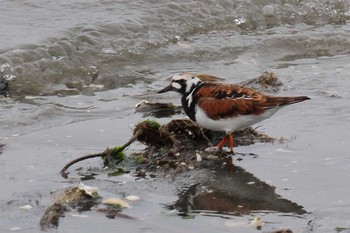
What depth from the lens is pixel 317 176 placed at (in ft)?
16.5

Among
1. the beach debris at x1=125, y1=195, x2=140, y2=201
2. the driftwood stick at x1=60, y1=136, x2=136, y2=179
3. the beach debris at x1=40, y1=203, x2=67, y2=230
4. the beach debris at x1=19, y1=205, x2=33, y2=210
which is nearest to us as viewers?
the beach debris at x1=40, y1=203, x2=67, y2=230

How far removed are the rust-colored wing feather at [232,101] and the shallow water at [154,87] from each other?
0.31 m

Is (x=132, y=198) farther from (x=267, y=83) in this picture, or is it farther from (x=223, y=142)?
(x=267, y=83)

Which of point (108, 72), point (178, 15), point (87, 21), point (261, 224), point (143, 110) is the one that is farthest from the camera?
point (178, 15)

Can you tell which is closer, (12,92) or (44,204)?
(44,204)

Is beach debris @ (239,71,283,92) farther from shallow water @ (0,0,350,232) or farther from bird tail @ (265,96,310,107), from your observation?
bird tail @ (265,96,310,107)

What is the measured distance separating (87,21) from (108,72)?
48.2 inches

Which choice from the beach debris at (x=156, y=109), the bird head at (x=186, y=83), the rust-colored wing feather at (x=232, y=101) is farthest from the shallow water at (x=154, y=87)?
the bird head at (x=186, y=83)

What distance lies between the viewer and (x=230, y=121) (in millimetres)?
5551

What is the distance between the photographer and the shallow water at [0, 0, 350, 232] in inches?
181

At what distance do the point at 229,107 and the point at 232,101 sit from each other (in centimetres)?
5

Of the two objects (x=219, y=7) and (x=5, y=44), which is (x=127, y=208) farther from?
(x=219, y=7)

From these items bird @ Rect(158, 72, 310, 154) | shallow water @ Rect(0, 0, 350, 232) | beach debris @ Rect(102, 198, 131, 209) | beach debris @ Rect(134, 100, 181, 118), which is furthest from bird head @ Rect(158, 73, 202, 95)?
beach debris @ Rect(102, 198, 131, 209)

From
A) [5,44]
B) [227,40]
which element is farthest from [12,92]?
[227,40]
